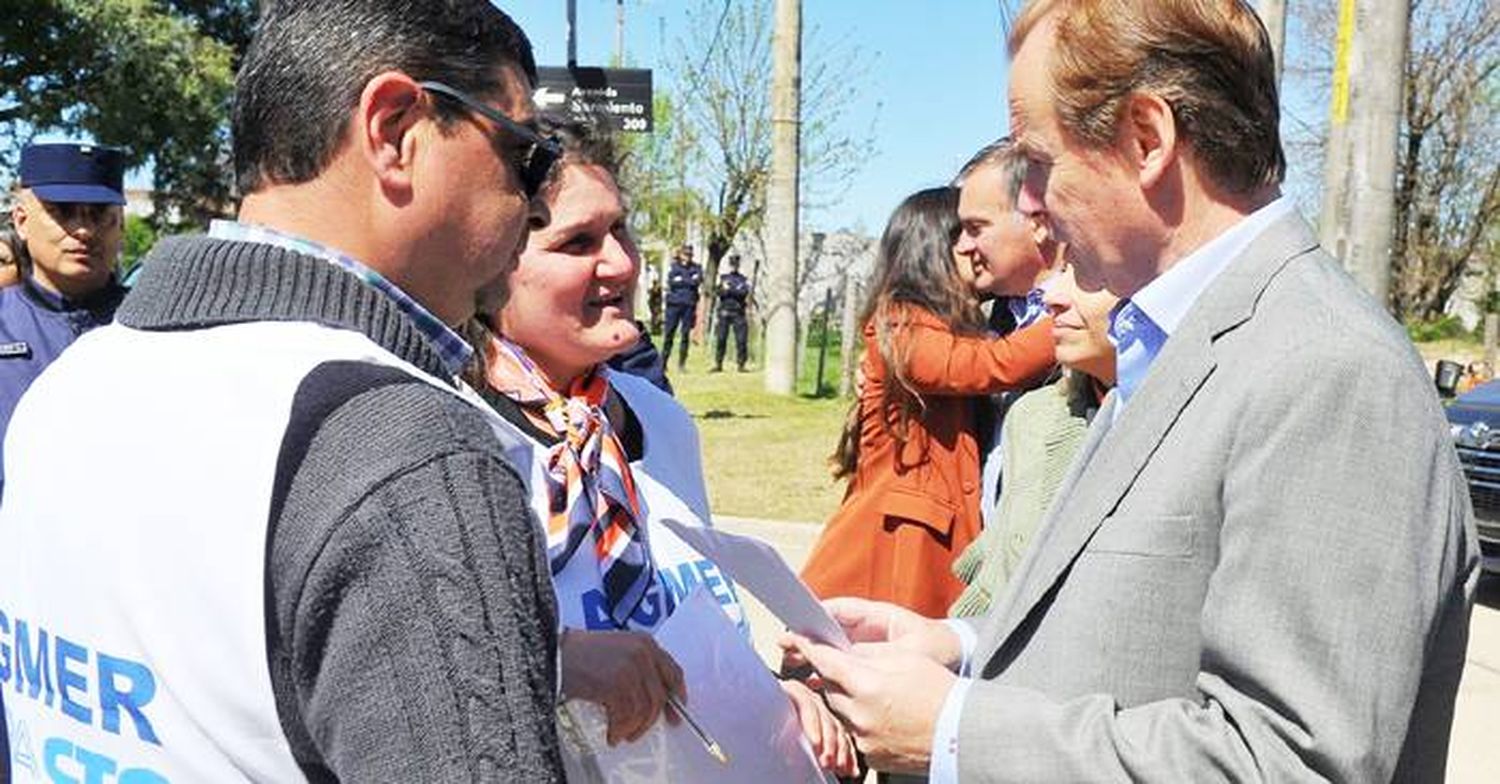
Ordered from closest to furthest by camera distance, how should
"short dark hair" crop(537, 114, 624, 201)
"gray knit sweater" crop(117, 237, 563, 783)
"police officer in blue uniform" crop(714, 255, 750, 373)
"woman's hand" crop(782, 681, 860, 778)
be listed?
"gray knit sweater" crop(117, 237, 563, 783) < "woman's hand" crop(782, 681, 860, 778) < "short dark hair" crop(537, 114, 624, 201) < "police officer in blue uniform" crop(714, 255, 750, 373)

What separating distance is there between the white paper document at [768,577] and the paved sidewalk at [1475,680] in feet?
6.82

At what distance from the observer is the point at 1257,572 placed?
54.5 inches

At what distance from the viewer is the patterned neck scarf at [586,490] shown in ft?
6.78

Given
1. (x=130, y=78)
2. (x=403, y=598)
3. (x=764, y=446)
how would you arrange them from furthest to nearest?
(x=130, y=78) < (x=764, y=446) < (x=403, y=598)

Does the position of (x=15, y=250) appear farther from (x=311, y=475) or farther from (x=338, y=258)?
(x=311, y=475)

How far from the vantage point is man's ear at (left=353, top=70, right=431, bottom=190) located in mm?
1265

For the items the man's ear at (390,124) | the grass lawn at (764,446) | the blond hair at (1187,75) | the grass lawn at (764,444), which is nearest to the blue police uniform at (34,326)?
the man's ear at (390,124)

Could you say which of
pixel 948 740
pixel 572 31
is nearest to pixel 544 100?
pixel 948 740

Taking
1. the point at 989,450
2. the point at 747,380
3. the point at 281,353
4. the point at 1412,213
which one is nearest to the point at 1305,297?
the point at 281,353

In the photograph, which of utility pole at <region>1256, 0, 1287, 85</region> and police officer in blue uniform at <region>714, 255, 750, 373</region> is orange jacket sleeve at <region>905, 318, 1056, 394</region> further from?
police officer in blue uniform at <region>714, 255, 750, 373</region>

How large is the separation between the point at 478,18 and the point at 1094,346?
1.62 m

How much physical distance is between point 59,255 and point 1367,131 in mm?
5509

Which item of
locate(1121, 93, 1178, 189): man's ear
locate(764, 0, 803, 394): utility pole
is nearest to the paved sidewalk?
locate(1121, 93, 1178, 189): man's ear

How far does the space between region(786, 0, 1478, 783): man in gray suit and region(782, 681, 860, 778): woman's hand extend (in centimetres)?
12
